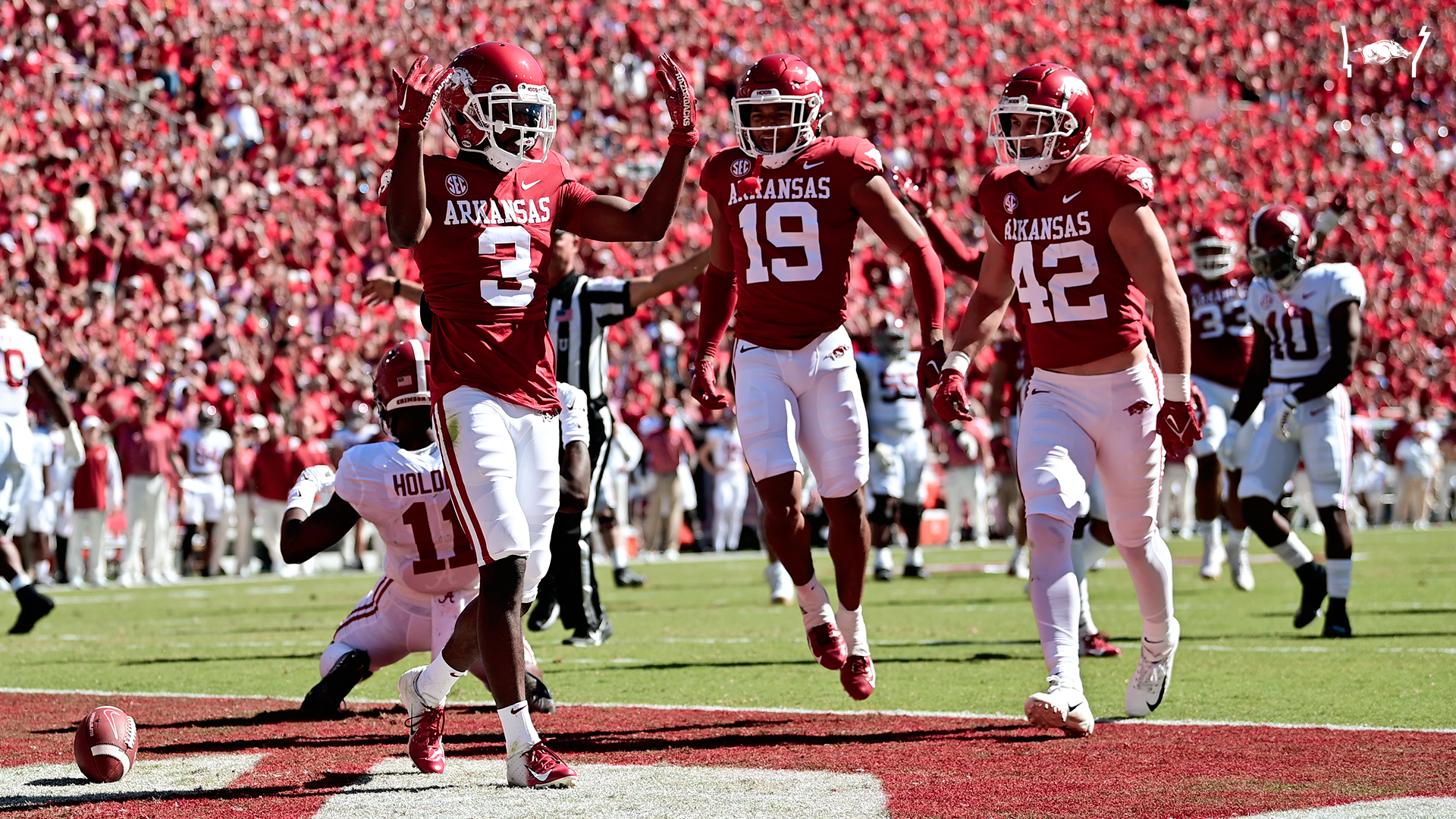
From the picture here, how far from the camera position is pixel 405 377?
5781 millimetres

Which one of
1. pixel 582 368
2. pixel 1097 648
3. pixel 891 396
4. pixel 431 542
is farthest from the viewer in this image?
pixel 891 396

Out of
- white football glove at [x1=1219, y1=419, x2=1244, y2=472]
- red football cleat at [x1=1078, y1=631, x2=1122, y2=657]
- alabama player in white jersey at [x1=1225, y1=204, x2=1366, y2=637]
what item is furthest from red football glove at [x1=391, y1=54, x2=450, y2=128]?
white football glove at [x1=1219, y1=419, x2=1244, y2=472]

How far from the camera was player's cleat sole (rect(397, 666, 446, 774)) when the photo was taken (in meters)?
4.89

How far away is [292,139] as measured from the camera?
821 inches

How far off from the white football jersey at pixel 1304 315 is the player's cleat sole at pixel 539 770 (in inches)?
212

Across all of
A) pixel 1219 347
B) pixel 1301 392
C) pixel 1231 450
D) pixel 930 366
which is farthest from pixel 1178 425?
pixel 1219 347

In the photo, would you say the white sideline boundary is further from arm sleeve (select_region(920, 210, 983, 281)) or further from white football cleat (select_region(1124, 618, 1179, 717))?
arm sleeve (select_region(920, 210, 983, 281))

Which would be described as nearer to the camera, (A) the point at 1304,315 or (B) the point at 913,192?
(B) the point at 913,192

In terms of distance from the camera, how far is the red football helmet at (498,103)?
4.84 metres

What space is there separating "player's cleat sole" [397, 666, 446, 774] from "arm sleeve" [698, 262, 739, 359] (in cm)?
204

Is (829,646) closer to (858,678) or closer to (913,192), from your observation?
(858,678)

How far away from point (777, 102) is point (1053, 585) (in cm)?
194

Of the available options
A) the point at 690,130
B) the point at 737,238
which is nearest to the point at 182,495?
the point at 737,238

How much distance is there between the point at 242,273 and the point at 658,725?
1453cm
